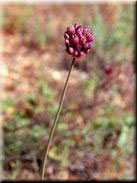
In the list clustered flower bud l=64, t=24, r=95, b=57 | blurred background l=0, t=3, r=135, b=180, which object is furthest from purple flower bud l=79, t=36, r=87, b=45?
blurred background l=0, t=3, r=135, b=180

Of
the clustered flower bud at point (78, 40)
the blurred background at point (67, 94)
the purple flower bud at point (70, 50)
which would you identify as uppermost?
the clustered flower bud at point (78, 40)

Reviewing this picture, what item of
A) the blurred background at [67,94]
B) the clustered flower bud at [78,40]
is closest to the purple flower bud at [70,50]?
the clustered flower bud at [78,40]

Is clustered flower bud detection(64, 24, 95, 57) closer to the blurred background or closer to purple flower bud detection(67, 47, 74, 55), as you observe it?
purple flower bud detection(67, 47, 74, 55)

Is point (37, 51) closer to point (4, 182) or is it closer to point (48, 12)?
point (48, 12)

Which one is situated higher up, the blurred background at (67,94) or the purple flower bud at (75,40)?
the purple flower bud at (75,40)

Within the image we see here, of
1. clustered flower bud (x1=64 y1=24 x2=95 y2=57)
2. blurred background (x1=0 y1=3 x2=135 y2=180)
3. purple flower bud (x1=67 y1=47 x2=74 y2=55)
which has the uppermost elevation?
clustered flower bud (x1=64 y1=24 x2=95 y2=57)

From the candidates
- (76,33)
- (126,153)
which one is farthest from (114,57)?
(76,33)

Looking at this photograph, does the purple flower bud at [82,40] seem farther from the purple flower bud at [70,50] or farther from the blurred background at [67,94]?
the blurred background at [67,94]
